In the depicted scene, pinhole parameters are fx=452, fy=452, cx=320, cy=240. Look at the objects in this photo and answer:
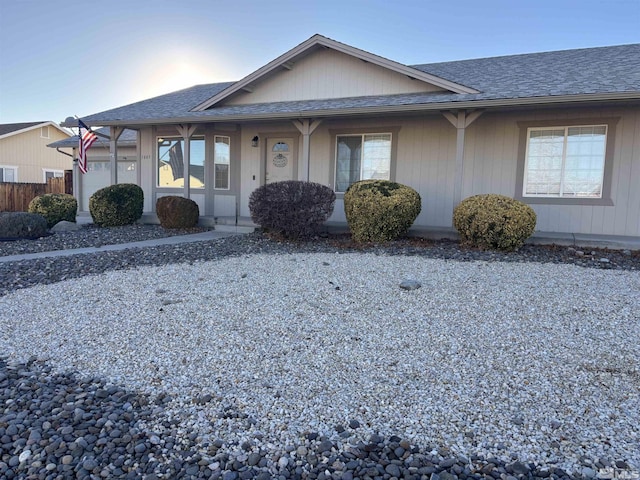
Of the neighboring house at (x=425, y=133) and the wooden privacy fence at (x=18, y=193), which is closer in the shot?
the neighboring house at (x=425, y=133)

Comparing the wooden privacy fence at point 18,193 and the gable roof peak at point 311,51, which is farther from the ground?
the gable roof peak at point 311,51

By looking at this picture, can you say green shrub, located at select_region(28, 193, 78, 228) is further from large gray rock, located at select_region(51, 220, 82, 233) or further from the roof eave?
the roof eave

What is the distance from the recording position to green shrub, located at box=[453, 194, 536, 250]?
7.65 metres

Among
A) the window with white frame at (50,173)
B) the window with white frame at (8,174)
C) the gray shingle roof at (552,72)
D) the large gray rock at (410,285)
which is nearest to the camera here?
the large gray rock at (410,285)

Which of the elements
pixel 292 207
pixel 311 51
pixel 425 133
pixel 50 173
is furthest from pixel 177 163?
pixel 50 173

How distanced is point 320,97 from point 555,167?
5.59 metres

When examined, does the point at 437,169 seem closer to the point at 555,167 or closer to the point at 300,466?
the point at 555,167

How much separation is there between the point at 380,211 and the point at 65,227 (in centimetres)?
837

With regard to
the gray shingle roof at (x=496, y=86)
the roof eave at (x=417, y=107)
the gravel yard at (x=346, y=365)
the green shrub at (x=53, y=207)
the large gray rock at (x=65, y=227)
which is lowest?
the gravel yard at (x=346, y=365)

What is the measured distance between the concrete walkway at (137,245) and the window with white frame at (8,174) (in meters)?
19.9

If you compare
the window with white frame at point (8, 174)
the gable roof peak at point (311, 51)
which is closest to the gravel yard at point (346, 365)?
the gable roof peak at point (311, 51)

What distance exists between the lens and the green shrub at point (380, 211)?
853 centimetres

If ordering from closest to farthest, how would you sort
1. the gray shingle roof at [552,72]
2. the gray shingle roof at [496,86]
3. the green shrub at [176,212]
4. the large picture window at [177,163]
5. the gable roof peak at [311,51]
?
the gray shingle roof at [552,72], the gray shingle roof at [496,86], the gable roof peak at [311,51], the green shrub at [176,212], the large picture window at [177,163]

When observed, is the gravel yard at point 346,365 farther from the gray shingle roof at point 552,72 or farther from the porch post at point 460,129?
the gray shingle roof at point 552,72
